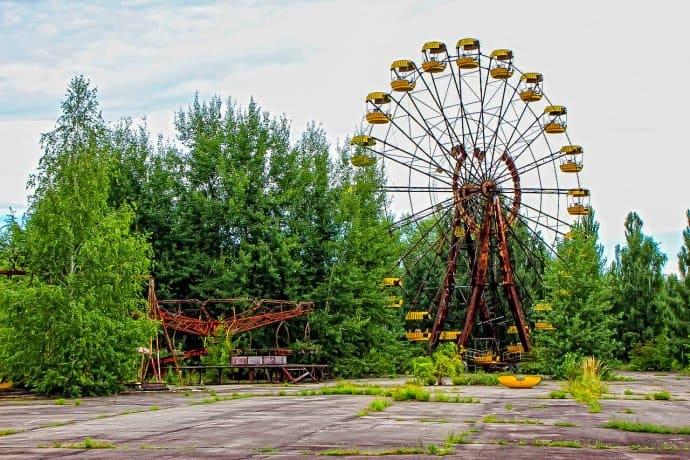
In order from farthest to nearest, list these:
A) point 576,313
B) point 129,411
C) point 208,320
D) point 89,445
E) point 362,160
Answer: point 362,160, point 208,320, point 576,313, point 129,411, point 89,445

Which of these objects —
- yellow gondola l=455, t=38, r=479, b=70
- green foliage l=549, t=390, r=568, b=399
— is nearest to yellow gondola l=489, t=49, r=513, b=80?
yellow gondola l=455, t=38, r=479, b=70

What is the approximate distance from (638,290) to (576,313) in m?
17.8

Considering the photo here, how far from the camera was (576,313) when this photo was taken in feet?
106

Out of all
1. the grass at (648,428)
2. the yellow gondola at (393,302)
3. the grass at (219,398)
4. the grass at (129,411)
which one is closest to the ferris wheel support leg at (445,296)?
the yellow gondola at (393,302)

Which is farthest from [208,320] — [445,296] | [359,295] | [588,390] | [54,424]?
[54,424]

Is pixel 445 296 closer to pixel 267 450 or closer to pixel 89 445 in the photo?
pixel 267 450

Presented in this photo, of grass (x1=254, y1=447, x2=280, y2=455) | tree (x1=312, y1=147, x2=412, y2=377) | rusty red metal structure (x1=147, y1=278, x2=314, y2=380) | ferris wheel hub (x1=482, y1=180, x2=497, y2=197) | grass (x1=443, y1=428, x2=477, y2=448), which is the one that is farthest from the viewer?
ferris wheel hub (x1=482, y1=180, x2=497, y2=197)

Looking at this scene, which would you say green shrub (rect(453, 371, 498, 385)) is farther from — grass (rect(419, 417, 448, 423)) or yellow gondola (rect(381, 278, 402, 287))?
grass (rect(419, 417, 448, 423))

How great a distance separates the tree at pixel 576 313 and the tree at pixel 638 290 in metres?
14.9

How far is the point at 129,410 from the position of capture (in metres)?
18.1

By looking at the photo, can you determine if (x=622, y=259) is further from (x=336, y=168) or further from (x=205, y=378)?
(x=205, y=378)

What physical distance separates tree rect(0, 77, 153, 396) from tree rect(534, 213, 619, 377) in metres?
15.9

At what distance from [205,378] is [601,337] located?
49.3ft

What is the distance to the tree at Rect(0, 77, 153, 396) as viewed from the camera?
73.6 ft
